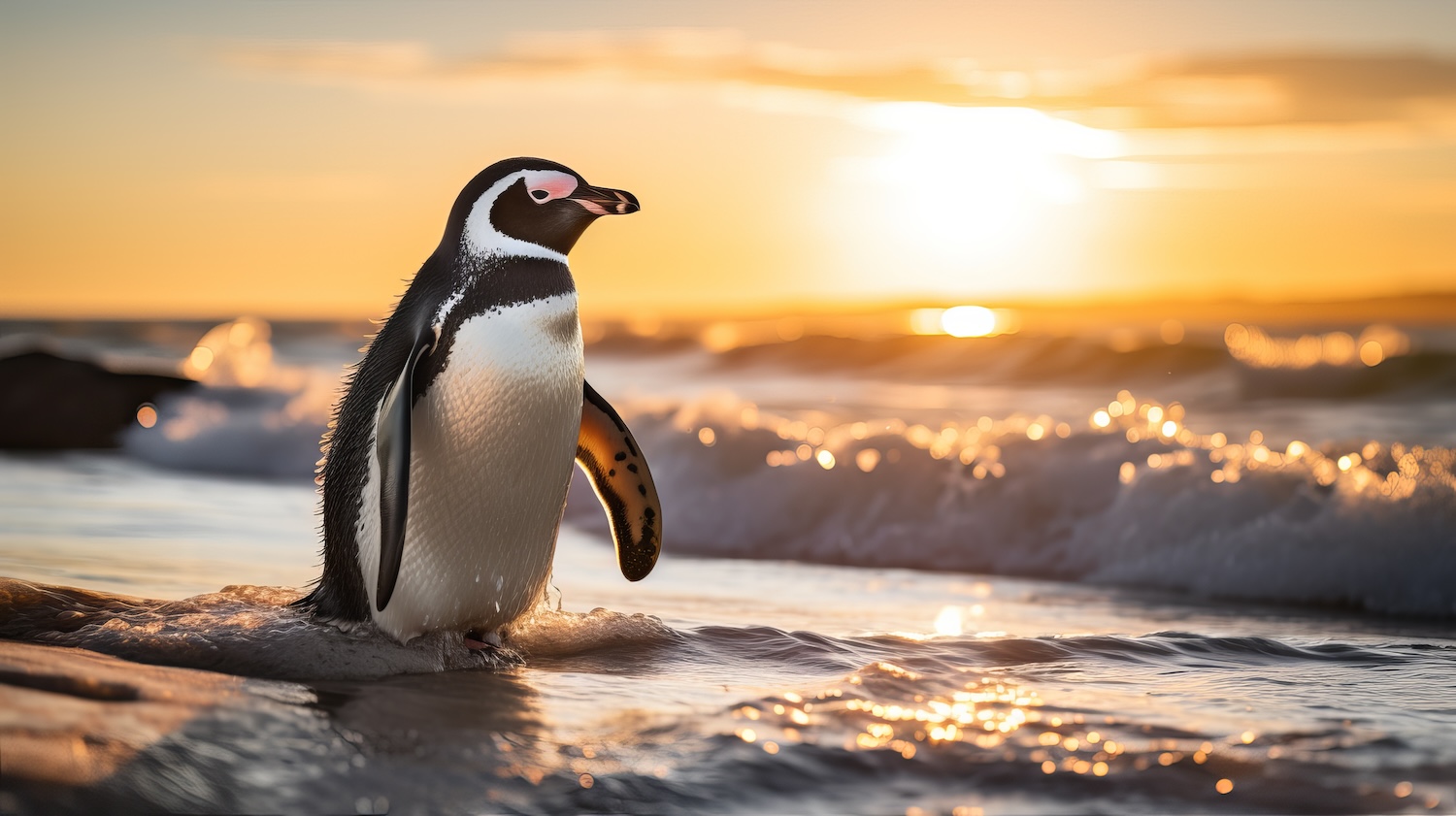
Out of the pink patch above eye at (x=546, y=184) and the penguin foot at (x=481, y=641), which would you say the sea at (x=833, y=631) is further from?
the pink patch above eye at (x=546, y=184)

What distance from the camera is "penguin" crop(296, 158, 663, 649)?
132 inches

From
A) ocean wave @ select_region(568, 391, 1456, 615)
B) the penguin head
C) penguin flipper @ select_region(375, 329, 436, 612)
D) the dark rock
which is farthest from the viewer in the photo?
the dark rock

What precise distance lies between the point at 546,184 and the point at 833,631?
173 centimetres

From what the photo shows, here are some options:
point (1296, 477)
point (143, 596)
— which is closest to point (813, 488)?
point (1296, 477)

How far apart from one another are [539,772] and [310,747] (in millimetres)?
415

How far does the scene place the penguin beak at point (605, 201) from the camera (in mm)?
3463

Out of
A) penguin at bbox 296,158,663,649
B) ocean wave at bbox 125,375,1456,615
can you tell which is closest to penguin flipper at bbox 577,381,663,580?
penguin at bbox 296,158,663,649

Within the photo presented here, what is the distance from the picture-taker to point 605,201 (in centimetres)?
348

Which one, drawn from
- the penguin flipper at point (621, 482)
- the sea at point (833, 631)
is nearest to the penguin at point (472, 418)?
the sea at point (833, 631)

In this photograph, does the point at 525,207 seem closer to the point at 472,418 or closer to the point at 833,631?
the point at 472,418

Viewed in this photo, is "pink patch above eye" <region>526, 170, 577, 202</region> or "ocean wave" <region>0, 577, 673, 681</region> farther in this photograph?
"pink patch above eye" <region>526, 170, 577, 202</region>

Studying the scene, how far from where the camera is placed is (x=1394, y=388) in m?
12.7

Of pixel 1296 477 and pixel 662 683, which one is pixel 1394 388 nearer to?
pixel 1296 477

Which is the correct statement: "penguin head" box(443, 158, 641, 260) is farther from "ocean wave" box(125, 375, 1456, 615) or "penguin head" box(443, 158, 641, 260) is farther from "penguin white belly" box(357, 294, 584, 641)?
"ocean wave" box(125, 375, 1456, 615)
